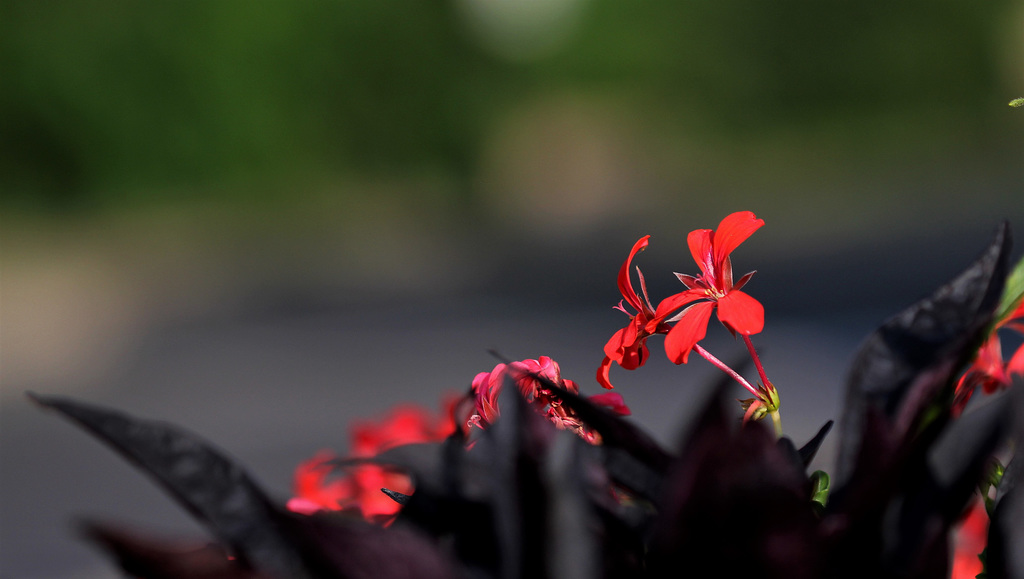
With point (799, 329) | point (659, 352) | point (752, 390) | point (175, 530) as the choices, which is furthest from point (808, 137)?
point (752, 390)

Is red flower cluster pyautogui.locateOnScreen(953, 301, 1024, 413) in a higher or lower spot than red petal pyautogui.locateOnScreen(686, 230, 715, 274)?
lower

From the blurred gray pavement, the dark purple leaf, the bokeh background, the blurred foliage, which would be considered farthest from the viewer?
the blurred foliage

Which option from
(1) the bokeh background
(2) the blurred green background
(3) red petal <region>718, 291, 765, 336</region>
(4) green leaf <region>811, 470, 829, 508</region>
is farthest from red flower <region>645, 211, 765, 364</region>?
(2) the blurred green background

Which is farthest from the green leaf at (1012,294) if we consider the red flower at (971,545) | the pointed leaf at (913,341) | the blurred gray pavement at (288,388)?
the blurred gray pavement at (288,388)

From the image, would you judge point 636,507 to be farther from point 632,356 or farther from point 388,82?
point 388,82

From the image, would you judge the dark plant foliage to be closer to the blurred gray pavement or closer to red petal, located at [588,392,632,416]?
red petal, located at [588,392,632,416]

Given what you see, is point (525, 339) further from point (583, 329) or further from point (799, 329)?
point (799, 329)
